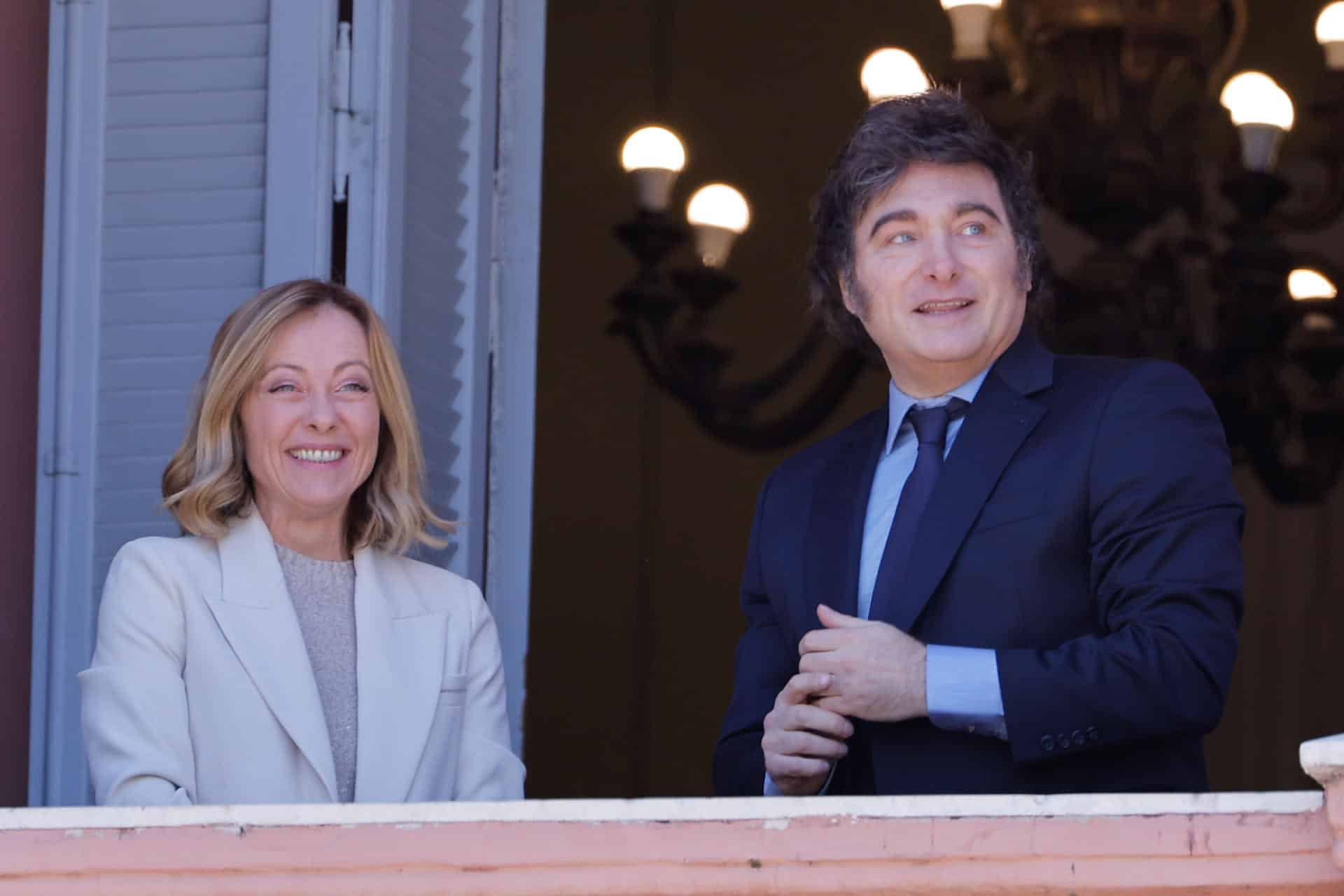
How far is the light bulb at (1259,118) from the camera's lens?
4.86 m

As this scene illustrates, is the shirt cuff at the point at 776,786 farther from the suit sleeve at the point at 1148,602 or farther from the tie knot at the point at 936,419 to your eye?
the tie knot at the point at 936,419

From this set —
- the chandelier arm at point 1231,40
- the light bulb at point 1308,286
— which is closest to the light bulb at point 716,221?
the chandelier arm at point 1231,40

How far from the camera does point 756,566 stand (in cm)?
273

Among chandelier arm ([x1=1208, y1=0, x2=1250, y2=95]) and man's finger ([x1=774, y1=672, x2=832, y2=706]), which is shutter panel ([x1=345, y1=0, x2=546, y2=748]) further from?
chandelier arm ([x1=1208, y1=0, x2=1250, y2=95])

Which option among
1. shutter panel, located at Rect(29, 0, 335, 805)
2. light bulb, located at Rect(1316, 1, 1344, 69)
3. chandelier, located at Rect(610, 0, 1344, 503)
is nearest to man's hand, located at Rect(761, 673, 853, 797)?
shutter panel, located at Rect(29, 0, 335, 805)

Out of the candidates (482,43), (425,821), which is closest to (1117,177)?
(482,43)

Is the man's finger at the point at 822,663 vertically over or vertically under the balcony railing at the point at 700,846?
over

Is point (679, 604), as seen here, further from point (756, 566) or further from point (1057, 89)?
point (756, 566)

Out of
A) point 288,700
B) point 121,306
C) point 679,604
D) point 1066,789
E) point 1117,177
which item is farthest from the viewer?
point 679,604

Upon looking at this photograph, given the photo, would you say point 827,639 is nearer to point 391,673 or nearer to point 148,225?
point 391,673

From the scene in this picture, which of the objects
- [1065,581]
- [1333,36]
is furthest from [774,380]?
[1065,581]

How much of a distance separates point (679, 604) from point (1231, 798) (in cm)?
633

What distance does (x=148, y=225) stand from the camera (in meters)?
3.56

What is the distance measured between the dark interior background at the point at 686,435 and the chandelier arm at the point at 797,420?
7.57 feet
